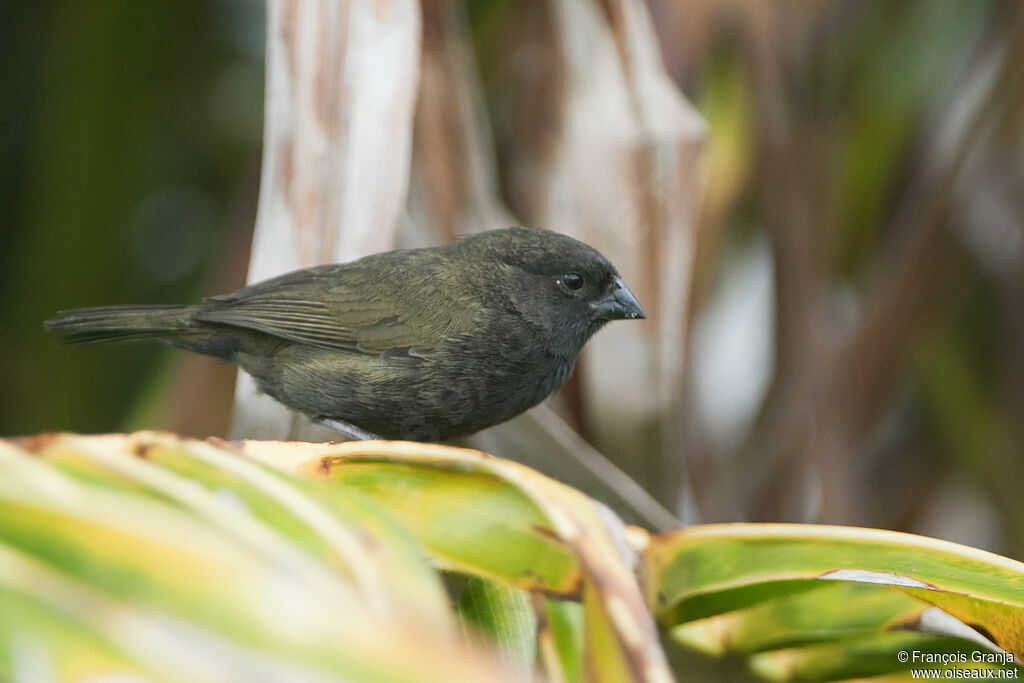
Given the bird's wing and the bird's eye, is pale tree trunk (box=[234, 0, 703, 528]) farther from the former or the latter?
the bird's wing

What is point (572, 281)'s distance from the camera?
10.1ft

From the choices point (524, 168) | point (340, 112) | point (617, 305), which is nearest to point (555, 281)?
point (617, 305)

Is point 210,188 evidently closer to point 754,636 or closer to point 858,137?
point 858,137

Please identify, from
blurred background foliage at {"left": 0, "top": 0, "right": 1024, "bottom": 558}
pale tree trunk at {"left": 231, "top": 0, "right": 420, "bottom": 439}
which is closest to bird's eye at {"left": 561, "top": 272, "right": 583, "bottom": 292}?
blurred background foliage at {"left": 0, "top": 0, "right": 1024, "bottom": 558}

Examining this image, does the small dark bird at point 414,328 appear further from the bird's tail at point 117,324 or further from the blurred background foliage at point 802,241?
the blurred background foliage at point 802,241

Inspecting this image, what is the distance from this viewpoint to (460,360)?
284 cm

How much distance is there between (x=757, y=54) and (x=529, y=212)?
33.8 inches

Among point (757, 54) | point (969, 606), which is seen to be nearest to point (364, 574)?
point (969, 606)

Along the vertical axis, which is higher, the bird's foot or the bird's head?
the bird's head

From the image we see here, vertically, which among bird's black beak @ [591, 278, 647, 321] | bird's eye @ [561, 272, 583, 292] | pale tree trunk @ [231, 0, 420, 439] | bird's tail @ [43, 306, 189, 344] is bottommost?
bird's tail @ [43, 306, 189, 344]

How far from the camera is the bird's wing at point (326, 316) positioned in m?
2.92

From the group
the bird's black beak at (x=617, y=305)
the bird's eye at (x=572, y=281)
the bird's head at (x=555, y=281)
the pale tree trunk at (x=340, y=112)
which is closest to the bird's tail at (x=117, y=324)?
the pale tree trunk at (x=340, y=112)

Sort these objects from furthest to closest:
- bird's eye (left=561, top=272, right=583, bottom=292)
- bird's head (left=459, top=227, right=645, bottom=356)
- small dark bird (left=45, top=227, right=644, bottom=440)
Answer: bird's eye (left=561, top=272, right=583, bottom=292)
bird's head (left=459, top=227, right=645, bottom=356)
small dark bird (left=45, top=227, right=644, bottom=440)

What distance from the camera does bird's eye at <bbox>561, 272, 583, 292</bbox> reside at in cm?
306
